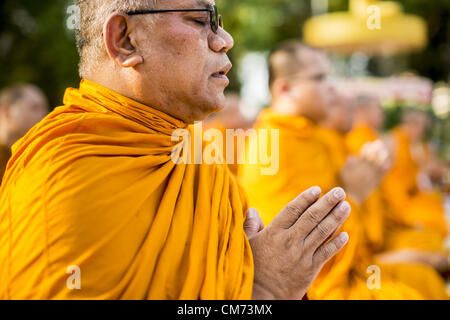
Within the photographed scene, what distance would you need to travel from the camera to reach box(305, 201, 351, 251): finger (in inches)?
61.7

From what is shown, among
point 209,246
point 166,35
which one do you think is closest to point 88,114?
point 166,35

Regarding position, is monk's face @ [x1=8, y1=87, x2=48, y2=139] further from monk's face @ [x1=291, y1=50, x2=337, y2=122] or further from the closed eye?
the closed eye

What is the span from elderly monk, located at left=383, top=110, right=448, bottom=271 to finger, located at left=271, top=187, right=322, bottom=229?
3420 mm

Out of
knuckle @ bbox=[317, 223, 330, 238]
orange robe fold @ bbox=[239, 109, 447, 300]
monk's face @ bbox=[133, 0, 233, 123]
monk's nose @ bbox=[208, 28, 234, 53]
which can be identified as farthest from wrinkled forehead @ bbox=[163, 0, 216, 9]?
orange robe fold @ bbox=[239, 109, 447, 300]

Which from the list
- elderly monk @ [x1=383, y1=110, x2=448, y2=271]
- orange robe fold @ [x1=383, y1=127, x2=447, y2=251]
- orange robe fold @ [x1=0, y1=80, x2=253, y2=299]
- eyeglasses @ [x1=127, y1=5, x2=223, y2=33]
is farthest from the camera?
orange robe fold @ [x1=383, y1=127, x2=447, y2=251]

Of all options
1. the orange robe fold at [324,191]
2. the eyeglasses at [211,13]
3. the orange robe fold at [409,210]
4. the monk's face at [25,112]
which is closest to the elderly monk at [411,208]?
the orange robe fold at [409,210]

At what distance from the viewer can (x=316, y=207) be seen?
1.55 meters

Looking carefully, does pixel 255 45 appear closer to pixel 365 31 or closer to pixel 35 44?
pixel 365 31

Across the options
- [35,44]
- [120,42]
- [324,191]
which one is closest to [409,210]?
[324,191]

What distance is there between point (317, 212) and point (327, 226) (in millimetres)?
55

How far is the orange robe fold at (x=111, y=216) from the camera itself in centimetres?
143

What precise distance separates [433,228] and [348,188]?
3.31m

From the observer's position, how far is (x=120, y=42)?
1.70m
